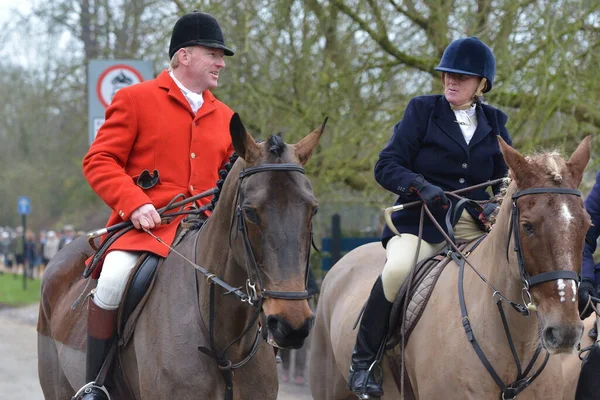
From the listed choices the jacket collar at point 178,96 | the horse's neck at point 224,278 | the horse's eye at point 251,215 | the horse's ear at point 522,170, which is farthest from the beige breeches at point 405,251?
the horse's eye at point 251,215

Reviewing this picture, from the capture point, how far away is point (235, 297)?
14.1ft

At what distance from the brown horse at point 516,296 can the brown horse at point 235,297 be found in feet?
3.08

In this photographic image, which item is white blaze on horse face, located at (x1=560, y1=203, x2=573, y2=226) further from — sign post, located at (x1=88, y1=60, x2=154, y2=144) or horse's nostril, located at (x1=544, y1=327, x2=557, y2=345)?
sign post, located at (x1=88, y1=60, x2=154, y2=144)

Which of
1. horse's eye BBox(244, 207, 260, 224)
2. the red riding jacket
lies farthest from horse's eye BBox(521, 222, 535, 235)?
the red riding jacket

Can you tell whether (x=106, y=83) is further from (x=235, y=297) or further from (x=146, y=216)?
(x=235, y=297)

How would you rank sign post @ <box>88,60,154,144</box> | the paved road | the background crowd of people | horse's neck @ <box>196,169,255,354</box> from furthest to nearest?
the background crowd of people < sign post @ <box>88,60,154,144</box> < the paved road < horse's neck @ <box>196,169,255,354</box>

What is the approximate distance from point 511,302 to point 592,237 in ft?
4.39

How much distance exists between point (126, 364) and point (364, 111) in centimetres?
→ 649

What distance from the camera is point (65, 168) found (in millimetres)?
27938

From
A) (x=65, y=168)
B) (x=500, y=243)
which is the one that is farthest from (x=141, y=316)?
(x=65, y=168)

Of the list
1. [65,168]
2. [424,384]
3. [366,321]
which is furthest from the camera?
[65,168]

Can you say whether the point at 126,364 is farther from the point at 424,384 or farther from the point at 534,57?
the point at 534,57

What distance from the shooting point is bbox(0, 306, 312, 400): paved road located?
32.0 feet

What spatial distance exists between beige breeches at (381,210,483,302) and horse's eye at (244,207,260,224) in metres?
1.63
